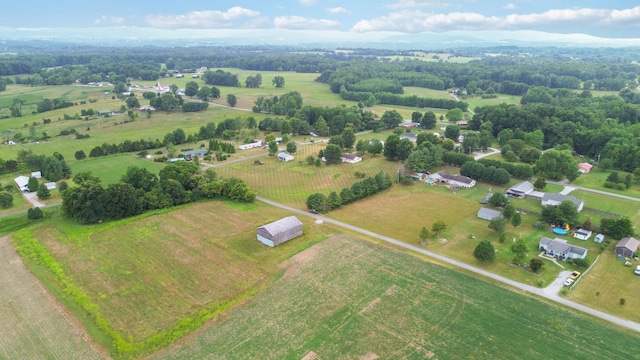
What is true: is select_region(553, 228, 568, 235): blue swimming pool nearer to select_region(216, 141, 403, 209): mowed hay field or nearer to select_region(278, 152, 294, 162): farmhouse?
select_region(216, 141, 403, 209): mowed hay field

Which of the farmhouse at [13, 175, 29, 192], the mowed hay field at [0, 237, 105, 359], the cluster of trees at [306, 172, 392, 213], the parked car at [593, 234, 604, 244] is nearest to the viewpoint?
the mowed hay field at [0, 237, 105, 359]

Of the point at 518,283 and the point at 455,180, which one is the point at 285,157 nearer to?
the point at 455,180

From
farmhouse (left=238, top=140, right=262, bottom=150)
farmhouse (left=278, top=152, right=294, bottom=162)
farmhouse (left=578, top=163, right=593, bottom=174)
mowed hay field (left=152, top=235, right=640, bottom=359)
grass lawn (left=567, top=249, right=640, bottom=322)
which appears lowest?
farmhouse (left=238, top=140, right=262, bottom=150)

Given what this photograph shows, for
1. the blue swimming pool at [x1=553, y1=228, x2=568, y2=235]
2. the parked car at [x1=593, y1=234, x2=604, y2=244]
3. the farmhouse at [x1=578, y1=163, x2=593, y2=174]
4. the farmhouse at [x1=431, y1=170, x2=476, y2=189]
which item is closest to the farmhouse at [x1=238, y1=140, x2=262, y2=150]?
the farmhouse at [x1=431, y1=170, x2=476, y2=189]

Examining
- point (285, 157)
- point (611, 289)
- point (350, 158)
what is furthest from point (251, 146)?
point (611, 289)

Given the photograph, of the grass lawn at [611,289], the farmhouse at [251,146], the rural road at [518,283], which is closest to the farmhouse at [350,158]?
the farmhouse at [251,146]

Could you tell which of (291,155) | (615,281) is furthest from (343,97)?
(615,281)
